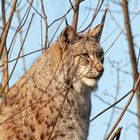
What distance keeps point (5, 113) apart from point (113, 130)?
197cm

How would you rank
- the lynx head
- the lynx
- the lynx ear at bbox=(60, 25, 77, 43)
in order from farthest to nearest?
the lynx head
the lynx ear at bbox=(60, 25, 77, 43)
the lynx

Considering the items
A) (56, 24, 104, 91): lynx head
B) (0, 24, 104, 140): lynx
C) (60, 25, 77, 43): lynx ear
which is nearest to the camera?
(0, 24, 104, 140): lynx

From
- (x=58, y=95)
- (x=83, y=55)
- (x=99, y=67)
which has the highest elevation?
(x=83, y=55)

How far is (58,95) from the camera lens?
5.99 metres

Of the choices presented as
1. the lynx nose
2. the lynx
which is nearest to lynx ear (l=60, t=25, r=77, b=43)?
the lynx

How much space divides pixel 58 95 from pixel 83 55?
0.60 m

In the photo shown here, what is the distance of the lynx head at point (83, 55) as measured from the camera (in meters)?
6.00

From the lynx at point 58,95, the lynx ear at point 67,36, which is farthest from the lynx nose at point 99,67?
the lynx ear at point 67,36

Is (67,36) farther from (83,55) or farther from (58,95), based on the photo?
(58,95)

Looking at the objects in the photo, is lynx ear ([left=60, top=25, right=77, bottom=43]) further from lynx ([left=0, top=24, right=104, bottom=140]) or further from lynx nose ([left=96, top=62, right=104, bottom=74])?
lynx nose ([left=96, top=62, right=104, bottom=74])

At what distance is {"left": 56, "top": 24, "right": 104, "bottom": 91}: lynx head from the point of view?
19.7 feet

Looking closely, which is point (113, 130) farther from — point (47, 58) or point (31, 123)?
point (47, 58)

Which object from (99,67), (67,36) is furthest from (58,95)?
(67,36)

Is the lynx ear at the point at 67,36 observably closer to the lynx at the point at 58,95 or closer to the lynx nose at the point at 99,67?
the lynx at the point at 58,95
